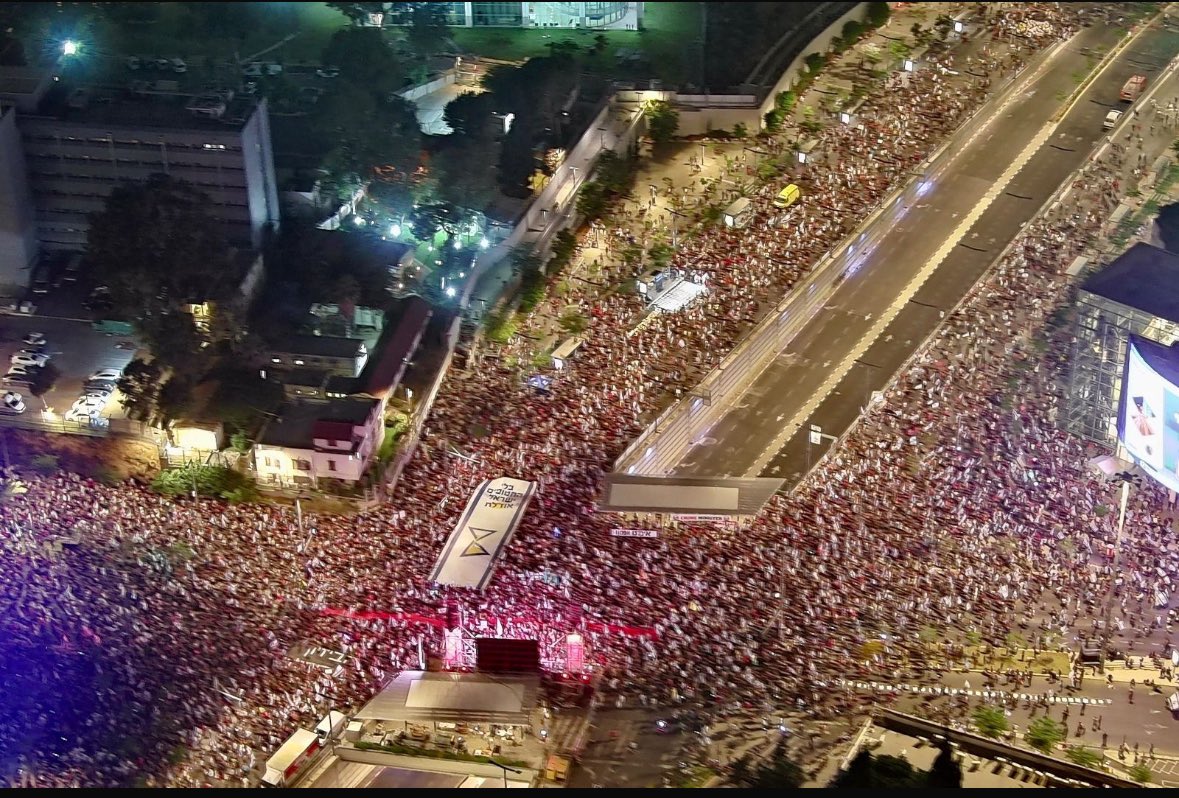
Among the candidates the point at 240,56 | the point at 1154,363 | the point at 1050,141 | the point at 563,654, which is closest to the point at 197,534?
the point at 563,654

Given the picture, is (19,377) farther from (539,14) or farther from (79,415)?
(539,14)

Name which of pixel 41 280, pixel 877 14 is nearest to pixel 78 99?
Answer: pixel 41 280

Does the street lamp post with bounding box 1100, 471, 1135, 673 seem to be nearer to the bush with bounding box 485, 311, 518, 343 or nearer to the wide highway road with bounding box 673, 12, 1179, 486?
the wide highway road with bounding box 673, 12, 1179, 486

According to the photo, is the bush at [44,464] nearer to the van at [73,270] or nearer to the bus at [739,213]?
the van at [73,270]

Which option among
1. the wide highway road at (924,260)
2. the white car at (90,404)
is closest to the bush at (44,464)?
the white car at (90,404)

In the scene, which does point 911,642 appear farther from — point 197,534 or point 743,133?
point 743,133

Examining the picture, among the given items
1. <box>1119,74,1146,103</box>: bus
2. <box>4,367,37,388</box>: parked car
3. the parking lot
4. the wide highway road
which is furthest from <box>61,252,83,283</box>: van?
<box>1119,74,1146,103</box>: bus
